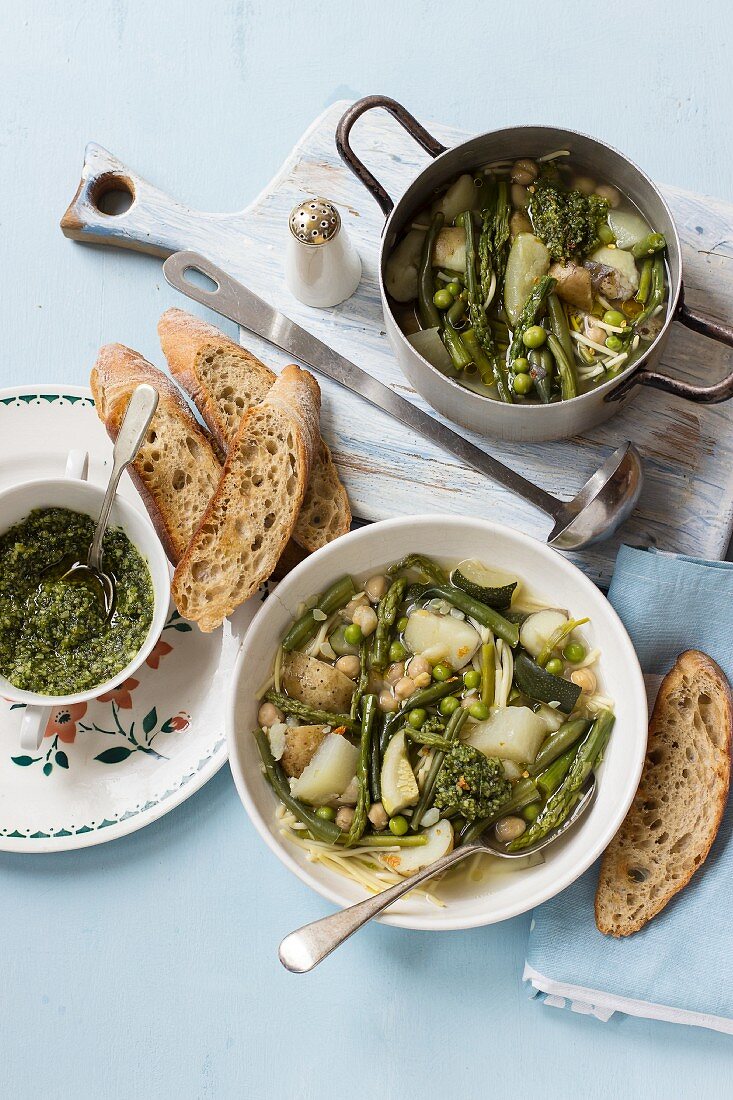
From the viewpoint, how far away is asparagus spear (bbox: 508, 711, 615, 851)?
3090 millimetres

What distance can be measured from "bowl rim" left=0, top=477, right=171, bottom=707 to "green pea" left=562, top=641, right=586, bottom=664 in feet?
4.33

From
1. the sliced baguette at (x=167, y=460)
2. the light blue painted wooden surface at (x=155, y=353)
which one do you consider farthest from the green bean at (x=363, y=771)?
the sliced baguette at (x=167, y=460)

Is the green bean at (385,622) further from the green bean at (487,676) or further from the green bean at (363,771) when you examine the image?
the green bean at (487,676)

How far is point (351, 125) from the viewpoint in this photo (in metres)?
3.24

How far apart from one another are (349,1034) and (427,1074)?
310 mm

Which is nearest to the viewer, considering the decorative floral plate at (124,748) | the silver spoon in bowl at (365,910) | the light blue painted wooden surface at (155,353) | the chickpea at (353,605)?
the silver spoon in bowl at (365,910)

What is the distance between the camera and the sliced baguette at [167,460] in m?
3.41

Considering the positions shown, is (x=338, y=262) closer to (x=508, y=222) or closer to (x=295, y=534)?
(x=508, y=222)

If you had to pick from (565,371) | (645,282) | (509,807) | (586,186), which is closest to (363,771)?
(509,807)

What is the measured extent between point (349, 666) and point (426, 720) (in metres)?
0.31

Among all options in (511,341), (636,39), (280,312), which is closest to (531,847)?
(511,341)

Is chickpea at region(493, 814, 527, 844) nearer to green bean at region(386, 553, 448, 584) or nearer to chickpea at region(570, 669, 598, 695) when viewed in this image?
chickpea at region(570, 669, 598, 695)

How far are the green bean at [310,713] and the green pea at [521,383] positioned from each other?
3.98ft

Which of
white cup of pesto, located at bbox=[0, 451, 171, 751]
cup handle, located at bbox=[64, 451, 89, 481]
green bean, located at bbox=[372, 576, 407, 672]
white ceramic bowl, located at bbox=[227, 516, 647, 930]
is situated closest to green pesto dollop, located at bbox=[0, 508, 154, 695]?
white cup of pesto, located at bbox=[0, 451, 171, 751]
